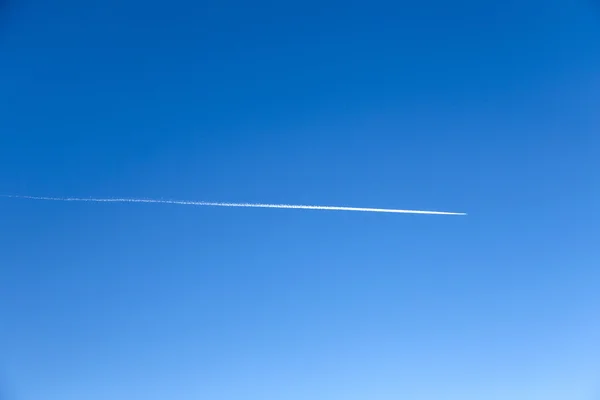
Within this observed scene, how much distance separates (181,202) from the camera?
11.4 metres

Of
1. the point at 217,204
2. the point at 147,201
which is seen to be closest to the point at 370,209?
the point at 217,204

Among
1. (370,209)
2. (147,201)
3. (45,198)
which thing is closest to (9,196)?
(45,198)

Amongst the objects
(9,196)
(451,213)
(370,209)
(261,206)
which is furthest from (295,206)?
(9,196)

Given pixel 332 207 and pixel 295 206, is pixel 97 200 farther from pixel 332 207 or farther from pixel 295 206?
pixel 332 207

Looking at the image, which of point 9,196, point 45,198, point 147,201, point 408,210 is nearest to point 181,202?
point 147,201

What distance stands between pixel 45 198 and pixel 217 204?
323 centimetres

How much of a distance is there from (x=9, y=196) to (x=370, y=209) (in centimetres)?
686

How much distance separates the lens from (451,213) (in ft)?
38.0

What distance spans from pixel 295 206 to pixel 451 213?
118 inches

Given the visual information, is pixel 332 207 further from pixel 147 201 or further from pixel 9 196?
pixel 9 196

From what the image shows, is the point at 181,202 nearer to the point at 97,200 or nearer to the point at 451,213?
the point at 97,200

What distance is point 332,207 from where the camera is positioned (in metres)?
11.6

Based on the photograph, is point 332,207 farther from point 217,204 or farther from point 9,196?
point 9,196

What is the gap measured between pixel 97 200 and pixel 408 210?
5926 mm
